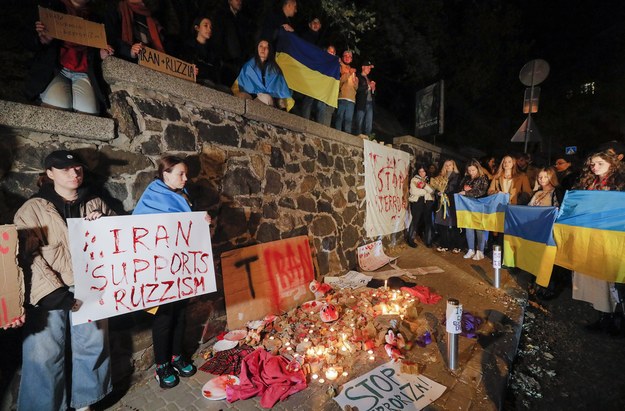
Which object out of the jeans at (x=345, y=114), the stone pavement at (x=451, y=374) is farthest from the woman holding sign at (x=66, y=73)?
the jeans at (x=345, y=114)

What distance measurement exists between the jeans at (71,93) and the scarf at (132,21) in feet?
2.43

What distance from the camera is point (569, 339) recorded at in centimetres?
331

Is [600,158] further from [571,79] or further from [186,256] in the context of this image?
[571,79]

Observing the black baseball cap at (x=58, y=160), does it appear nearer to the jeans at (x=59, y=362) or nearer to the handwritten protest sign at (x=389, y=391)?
the jeans at (x=59, y=362)

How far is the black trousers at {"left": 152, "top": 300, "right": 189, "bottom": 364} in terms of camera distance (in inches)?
90.7

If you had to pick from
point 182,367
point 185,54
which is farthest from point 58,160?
point 185,54

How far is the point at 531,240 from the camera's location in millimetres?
4203

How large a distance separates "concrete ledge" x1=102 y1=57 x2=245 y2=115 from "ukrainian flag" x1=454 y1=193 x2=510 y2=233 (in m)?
4.86

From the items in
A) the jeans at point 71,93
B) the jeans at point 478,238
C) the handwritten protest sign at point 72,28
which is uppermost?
the handwritten protest sign at point 72,28

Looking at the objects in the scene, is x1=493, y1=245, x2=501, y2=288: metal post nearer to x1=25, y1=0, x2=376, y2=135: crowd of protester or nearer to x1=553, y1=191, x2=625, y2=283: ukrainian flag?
x1=553, y1=191, x2=625, y2=283: ukrainian flag

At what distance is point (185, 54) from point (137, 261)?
2.72m

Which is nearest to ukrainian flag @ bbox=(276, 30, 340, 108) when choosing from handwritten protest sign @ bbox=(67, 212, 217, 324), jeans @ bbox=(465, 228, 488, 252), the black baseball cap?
handwritten protest sign @ bbox=(67, 212, 217, 324)

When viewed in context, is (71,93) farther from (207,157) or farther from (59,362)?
(59,362)

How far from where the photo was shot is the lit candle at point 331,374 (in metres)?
2.44
